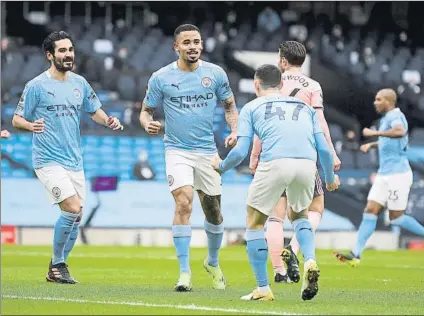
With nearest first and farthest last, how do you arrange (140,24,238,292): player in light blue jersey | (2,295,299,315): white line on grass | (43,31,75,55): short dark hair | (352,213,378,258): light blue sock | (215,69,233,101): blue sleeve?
(2,295,299,315): white line on grass < (140,24,238,292): player in light blue jersey < (215,69,233,101): blue sleeve < (43,31,75,55): short dark hair < (352,213,378,258): light blue sock

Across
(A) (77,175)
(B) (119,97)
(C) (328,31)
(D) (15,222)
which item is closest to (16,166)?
(D) (15,222)

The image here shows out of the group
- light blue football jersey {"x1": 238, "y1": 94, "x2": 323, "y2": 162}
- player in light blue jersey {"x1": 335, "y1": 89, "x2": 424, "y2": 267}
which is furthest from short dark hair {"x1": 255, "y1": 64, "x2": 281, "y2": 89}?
player in light blue jersey {"x1": 335, "y1": 89, "x2": 424, "y2": 267}

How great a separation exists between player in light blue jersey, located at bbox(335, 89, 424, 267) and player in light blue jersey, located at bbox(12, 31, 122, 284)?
5.20 meters

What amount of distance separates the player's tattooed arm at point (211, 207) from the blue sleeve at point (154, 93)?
95 centimetres

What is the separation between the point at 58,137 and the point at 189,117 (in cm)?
152

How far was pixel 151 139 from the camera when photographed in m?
25.0

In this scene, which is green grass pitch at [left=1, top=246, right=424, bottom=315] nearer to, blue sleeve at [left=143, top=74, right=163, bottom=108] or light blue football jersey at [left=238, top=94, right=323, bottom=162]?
light blue football jersey at [left=238, top=94, right=323, bottom=162]

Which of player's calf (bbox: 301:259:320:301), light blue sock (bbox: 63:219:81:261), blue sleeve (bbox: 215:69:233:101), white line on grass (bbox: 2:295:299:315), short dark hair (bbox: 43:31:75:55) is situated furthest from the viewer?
light blue sock (bbox: 63:219:81:261)

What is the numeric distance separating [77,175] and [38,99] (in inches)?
33.7

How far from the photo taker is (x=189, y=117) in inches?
453

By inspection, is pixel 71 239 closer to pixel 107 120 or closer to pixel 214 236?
pixel 107 120

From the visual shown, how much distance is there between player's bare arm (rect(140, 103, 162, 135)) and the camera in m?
11.2

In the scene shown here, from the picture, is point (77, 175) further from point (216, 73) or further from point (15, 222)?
point (15, 222)

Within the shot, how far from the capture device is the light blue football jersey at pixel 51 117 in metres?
12.3
